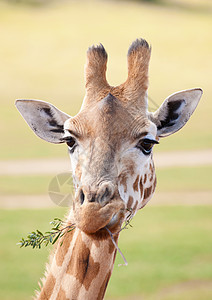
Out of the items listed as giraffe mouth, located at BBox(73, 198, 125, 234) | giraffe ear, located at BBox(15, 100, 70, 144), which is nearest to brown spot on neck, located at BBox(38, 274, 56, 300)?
giraffe mouth, located at BBox(73, 198, 125, 234)

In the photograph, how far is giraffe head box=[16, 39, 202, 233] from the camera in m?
4.32

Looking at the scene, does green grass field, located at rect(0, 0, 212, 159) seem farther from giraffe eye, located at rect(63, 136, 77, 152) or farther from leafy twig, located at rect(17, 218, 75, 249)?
giraffe eye, located at rect(63, 136, 77, 152)

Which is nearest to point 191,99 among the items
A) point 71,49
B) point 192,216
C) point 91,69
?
point 91,69

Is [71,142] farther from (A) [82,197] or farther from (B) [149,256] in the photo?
(B) [149,256]

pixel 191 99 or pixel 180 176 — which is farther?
pixel 180 176

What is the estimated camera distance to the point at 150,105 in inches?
1430

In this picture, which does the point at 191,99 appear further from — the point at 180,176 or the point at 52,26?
the point at 52,26

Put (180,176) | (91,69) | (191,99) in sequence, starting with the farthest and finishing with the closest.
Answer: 1. (180,176)
2. (191,99)
3. (91,69)

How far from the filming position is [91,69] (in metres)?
5.17

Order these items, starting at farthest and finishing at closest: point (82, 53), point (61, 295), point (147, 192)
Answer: point (82, 53) < point (147, 192) < point (61, 295)

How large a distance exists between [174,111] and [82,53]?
5569cm

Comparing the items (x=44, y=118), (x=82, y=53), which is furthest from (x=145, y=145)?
(x=82, y=53)

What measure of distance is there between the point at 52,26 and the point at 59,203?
65049mm

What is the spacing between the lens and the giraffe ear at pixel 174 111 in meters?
5.35
